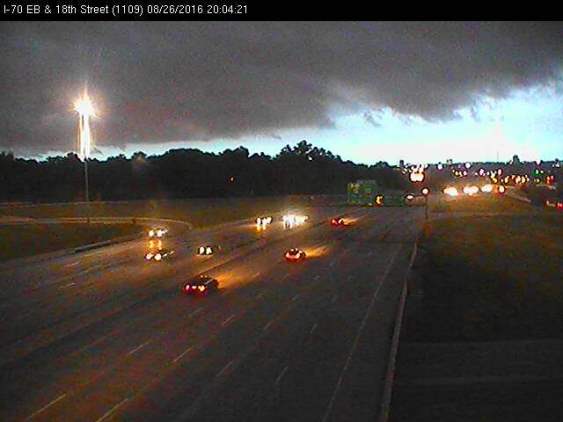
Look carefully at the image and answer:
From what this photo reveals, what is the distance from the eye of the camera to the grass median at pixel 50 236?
49.4 m

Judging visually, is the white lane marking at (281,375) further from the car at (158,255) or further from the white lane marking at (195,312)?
the car at (158,255)

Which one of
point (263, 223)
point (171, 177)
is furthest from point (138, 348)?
point (171, 177)

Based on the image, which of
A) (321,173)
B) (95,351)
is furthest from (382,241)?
(321,173)

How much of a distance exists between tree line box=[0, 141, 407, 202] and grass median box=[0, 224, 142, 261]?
4254cm

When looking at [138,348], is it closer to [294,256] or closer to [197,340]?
[197,340]

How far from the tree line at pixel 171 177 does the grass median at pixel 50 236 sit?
42542mm

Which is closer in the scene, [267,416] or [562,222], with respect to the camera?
[267,416]

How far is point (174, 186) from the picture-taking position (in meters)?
122

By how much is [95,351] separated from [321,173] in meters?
121

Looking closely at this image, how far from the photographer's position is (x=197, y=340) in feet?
65.9

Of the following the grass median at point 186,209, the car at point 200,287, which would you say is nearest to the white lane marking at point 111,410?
the car at point 200,287

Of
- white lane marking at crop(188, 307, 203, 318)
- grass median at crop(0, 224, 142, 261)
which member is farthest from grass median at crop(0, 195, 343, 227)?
white lane marking at crop(188, 307, 203, 318)

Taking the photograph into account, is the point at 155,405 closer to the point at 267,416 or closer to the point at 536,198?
the point at 267,416

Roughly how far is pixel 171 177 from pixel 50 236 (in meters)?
65.6
